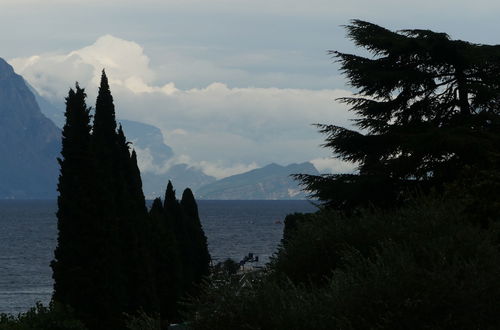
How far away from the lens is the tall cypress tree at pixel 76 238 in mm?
36500

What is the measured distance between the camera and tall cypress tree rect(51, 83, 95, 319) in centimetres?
3650

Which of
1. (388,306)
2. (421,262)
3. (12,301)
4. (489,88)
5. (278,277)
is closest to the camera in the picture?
(388,306)

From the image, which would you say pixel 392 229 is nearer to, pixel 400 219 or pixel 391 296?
pixel 400 219

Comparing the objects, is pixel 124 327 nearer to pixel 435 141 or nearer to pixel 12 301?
pixel 435 141

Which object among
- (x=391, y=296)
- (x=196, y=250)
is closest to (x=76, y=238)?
(x=391, y=296)

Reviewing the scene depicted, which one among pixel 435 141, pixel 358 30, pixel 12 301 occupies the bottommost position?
pixel 12 301

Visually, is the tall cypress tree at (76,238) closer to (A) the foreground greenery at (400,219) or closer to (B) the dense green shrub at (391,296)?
(A) the foreground greenery at (400,219)

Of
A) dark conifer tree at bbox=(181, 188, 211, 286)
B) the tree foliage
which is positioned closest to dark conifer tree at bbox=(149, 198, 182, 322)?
dark conifer tree at bbox=(181, 188, 211, 286)

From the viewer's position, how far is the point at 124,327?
37625mm

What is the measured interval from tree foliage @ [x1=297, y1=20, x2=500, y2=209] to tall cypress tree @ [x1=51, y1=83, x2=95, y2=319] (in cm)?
1010

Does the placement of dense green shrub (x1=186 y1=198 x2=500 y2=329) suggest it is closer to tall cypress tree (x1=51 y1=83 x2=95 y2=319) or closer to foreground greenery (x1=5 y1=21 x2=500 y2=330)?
foreground greenery (x1=5 y1=21 x2=500 y2=330)

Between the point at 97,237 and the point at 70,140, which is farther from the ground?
the point at 70,140

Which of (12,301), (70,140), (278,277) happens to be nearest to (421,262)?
(278,277)

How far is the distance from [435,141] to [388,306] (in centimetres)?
1323
